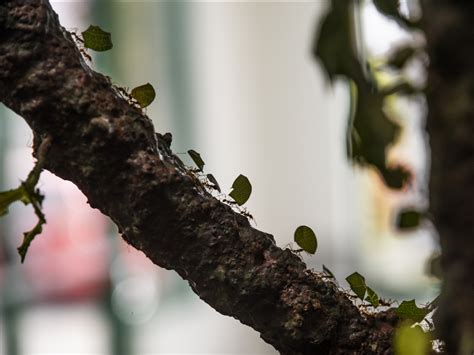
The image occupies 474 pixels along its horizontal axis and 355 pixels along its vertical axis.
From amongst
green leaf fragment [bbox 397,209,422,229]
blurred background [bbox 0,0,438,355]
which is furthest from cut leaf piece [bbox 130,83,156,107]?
blurred background [bbox 0,0,438,355]

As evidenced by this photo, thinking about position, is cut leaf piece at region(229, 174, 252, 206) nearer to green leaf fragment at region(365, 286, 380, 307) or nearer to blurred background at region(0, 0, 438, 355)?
green leaf fragment at region(365, 286, 380, 307)

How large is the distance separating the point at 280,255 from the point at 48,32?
0.14m

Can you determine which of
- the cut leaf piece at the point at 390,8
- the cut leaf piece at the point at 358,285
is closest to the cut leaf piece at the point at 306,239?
the cut leaf piece at the point at 358,285

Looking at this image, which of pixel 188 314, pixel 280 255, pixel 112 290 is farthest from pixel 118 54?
pixel 280 255

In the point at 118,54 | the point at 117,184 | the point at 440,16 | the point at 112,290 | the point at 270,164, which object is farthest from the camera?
the point at 270,164

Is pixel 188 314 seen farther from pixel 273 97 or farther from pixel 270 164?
Result: pixel 273 97

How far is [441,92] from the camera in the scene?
23 centimetres

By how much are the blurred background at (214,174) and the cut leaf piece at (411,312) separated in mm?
1625

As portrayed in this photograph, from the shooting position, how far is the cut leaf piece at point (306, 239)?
449mm

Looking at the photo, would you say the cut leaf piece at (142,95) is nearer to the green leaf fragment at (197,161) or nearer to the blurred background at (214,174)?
the green leaf fragment at (197,161)

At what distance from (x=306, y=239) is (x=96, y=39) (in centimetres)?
15

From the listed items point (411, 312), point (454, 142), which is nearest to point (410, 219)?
point (411, 312)

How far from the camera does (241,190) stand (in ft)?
1.45

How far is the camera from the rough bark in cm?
22
